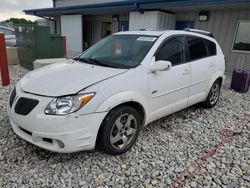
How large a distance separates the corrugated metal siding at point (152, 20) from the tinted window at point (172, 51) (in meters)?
5.76

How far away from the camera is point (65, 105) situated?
2.16m

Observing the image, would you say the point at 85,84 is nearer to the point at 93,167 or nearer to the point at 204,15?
the point at 93,167

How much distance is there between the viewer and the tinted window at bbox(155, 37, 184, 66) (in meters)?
3.03

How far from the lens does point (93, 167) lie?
7.98 ft

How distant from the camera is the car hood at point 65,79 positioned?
225cm

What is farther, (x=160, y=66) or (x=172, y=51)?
(x=172, y=51)

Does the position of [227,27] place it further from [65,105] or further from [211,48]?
[65,105]

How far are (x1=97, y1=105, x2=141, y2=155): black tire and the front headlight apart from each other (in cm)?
39

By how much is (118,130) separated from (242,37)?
7526mm

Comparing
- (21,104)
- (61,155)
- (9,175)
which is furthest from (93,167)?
(21,104)

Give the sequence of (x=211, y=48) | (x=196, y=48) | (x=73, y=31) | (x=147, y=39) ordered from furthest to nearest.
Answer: (x=73, y=31)
(x=211, y=48)
(x=196, y=48)
(x=147, y=39)

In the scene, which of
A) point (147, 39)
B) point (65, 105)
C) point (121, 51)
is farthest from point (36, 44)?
point (65, 105)

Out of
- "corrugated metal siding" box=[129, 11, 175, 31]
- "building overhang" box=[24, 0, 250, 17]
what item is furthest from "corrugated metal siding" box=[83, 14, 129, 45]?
"corrugated metal siding" box=[129, 11, 175, 31]

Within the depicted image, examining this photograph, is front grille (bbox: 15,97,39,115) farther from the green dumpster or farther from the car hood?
the green dumpster
